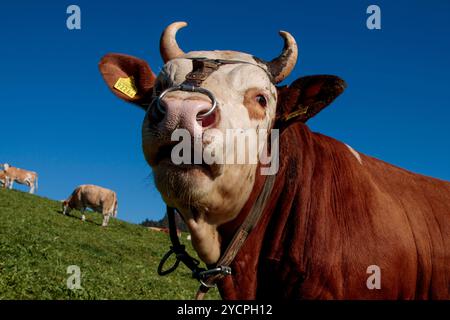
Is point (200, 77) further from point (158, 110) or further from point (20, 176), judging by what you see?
point (20, 176)

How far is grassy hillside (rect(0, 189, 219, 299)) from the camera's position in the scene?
8398 millimetres

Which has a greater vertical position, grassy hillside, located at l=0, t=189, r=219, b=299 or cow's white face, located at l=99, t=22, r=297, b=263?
cow's white face, located at l=99, t=22, r=297, b=263

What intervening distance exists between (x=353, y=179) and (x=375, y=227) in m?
0.48

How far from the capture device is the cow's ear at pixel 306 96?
4164 millimetres

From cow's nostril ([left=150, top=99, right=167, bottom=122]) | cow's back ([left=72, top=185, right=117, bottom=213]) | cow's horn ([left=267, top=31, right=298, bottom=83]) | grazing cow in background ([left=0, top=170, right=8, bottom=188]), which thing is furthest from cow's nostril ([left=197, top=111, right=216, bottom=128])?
grazing cow in background ([left=0, top=170, right=8, bottom=188])

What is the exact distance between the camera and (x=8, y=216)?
70.2 ft

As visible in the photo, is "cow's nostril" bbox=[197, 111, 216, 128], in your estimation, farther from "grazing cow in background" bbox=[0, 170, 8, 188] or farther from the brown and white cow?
"grazing cow in background" bbox=[0, 170, 8, 188]

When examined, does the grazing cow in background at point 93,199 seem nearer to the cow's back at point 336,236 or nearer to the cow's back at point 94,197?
the cow's back at point 94,197

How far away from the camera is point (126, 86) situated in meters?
4.77

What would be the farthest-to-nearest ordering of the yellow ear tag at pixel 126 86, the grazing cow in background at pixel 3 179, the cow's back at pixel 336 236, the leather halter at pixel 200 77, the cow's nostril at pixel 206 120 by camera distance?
1. the grazing cow in background at pixel 3 179
2. the yellow ear tag at pixel 126 86
3. the cow's back at pixel 336 236
4. the leather halter at pixel 200 77
5. the cow's nostril at pixel 206 120

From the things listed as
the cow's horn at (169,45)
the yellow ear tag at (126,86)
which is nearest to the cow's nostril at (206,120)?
the cow's horn at (169,45)

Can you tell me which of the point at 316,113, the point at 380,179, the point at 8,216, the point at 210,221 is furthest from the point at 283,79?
the point at 8,216

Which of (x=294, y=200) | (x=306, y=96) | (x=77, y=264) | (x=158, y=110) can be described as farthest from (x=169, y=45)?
(x=77, y=264)

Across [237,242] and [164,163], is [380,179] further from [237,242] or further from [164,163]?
[164,163]
